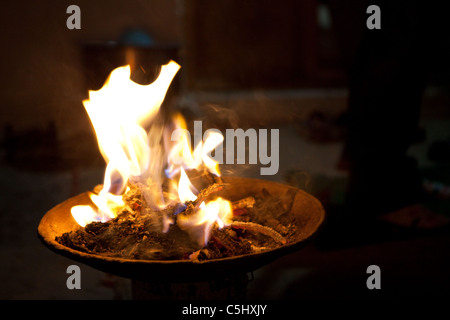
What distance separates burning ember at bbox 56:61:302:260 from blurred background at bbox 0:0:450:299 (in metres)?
0.46

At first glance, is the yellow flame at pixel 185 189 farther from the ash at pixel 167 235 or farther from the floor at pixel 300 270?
the floor at pixel 300 270

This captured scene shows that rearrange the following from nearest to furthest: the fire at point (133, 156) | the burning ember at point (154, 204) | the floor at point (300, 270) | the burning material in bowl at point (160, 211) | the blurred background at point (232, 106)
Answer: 1. the burning material in bowl at point (160, 211)
2. the burning ember at point (154, 204)
3. the fire at point (133, 156)
4. the floor at point (300, 270)
5. the blurred background at point (232, 106)

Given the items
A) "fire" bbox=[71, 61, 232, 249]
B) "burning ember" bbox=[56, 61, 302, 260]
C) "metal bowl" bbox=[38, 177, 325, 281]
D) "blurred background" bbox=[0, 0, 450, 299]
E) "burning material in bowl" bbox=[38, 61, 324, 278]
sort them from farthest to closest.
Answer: "blurred background" bbox=[0, 0, 450, 299], "fire" bbox=[71, 61, 232, 249], "burning ember" bbox=[56, 61, 302, 260], "burning material in bowl" bbox=[38, 61, 324, 278], "metal bowl" bbox=[38, 177, 325, 281]

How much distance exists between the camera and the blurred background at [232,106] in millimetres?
2502

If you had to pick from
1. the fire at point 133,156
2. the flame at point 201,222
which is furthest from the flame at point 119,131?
the flame at point 201,222

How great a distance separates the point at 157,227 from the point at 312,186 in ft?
8.37

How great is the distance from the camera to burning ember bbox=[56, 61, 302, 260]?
5.03ft

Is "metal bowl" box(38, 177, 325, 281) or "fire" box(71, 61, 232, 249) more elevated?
"fire" box(71, 61, 232, 249)

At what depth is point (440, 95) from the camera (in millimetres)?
7859

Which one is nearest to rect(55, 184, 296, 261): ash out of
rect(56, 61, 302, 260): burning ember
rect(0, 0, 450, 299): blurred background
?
rect(56, 61, 302, 260): burning ember

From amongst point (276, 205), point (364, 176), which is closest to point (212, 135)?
point (276, 205)

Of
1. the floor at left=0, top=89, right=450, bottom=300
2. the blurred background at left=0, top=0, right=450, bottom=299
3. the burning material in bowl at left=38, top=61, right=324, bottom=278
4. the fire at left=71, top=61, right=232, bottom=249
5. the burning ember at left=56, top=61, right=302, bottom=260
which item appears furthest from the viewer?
the blurred background at left=0, top=0, right=450, bottom=299

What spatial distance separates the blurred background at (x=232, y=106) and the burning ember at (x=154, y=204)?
1.50 ft

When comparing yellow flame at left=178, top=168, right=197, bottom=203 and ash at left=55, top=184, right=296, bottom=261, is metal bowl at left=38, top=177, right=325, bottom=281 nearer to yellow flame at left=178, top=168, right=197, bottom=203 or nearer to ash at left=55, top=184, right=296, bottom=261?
ash at left=55, top=184, right=296, bottom=261
